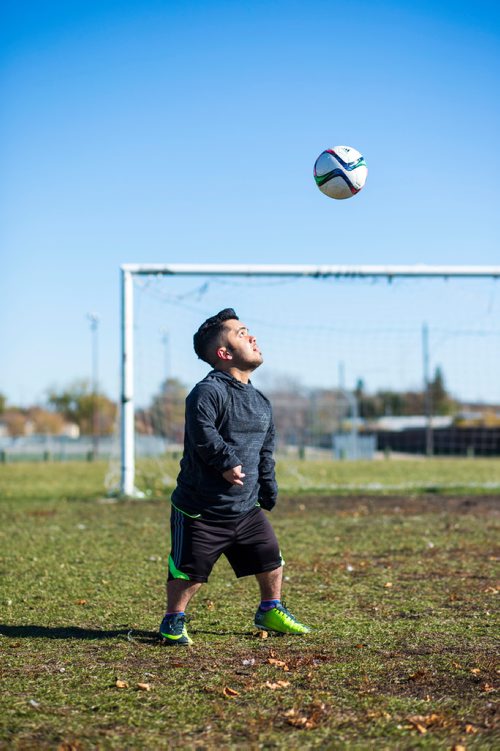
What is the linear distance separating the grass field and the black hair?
1.58m

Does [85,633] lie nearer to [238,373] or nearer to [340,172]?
[238,373]

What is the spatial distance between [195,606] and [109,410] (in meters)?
80.4

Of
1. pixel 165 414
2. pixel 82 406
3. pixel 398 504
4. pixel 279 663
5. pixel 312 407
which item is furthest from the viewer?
pixel 82 406

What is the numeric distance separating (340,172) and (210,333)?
3403mm

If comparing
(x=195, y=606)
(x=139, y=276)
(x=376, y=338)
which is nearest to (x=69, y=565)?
(x=195, y=606)

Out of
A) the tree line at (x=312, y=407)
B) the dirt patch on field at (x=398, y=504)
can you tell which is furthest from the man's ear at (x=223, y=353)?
the tree line at (x=312, y=407)

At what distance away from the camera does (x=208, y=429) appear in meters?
4.42

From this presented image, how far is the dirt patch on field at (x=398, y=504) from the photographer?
38.1 feet

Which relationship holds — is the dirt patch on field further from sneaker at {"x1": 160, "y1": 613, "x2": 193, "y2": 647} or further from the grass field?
sneaker at {"x1": 160, "y1": 613, "x2": 193, "y2": 647}

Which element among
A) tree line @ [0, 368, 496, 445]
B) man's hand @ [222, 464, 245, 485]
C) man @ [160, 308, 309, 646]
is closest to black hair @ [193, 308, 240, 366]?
man @ [160, 308, 309, 646]

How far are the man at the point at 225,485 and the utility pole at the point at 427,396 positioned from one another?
1277 cm

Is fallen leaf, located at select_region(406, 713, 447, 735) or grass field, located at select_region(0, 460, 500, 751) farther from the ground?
fallen leaf, located at select_region(406, 713, 447, 735)

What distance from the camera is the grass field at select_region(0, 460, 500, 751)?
3.02 meters

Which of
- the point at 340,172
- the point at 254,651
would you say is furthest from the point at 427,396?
the point at 254,651
